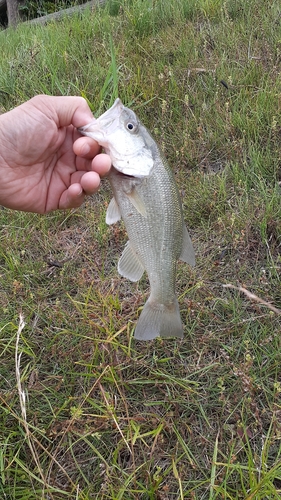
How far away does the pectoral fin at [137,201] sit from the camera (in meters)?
1.75

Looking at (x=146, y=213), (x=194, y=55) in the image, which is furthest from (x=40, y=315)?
(x=194, y=55)

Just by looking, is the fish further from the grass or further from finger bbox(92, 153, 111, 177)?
the grass

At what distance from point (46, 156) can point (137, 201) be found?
65 centimetres

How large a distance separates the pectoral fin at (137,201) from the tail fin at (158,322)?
39 cm

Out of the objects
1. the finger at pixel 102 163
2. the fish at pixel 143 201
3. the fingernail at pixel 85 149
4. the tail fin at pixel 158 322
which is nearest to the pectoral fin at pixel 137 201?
the fish at pixel 143 201

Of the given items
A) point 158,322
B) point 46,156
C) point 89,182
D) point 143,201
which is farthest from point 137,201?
point 46,156

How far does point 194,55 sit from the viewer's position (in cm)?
370

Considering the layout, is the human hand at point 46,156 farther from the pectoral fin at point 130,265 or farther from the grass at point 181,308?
the grass at point 181,308

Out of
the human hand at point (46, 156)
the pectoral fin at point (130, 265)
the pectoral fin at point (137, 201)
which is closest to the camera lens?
the pectoral fin at point (137, 201)

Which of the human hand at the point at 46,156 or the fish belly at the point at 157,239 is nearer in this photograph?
the fish belly at the point at 157,239

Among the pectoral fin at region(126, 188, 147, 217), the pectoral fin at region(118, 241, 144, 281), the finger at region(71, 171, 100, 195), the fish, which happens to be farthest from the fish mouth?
the pectoral fin at region(118, 241, 144, 281)

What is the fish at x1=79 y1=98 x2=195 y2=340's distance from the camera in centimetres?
176

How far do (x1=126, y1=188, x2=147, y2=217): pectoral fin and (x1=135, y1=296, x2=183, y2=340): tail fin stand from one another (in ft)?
1.28

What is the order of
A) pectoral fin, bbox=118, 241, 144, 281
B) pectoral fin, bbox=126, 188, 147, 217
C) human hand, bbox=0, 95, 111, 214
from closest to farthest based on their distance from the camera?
1. pectoral fin, bbox=126, 188, 147, 217
2. pectoral fin, bbox=118, 241, 144, 281
3. human hand, bbox=0, 95, 111, 214
